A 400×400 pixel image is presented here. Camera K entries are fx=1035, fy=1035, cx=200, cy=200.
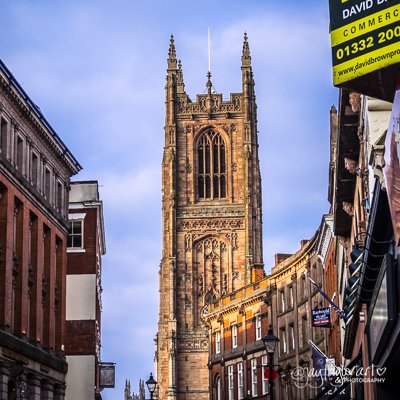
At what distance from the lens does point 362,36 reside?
15891 mm

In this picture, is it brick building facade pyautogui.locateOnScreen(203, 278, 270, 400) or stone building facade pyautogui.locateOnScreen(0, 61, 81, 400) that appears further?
brick building facade pyautogui.locateOnScreen(203, 278, 270, 400)

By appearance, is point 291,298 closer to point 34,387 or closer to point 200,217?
point 34,387

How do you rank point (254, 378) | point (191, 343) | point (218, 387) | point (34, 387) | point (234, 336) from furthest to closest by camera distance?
point (191, 343) → point (218, 387) → point (234, 336) → point (254, 378) → point (34, 387)

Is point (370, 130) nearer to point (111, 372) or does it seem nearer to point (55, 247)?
point (55, 247)

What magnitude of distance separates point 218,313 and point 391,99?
62024mm

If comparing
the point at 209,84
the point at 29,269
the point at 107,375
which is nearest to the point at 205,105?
the point at 209,84

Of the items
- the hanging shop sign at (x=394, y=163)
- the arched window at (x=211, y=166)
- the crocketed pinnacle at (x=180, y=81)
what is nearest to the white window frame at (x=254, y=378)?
the hanging shop sign at (x=394, y=163)

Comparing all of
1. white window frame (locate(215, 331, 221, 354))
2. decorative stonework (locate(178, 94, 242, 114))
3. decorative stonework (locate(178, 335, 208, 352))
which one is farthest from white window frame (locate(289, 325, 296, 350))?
decorative stonework (locate(178, 94, 242, 114))

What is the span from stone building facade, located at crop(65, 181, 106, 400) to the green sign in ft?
144

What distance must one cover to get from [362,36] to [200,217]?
108984 millimetres

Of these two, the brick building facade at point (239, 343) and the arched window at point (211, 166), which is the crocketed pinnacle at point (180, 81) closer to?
the arched window at point (211, 166)

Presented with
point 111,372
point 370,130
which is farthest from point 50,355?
→ point 370,130

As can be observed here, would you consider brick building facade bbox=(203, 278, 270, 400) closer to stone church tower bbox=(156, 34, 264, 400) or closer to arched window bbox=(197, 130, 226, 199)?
stone church tower bbox=(156, 34, 264, 400)

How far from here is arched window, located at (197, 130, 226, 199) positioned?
12719cm
